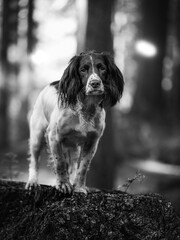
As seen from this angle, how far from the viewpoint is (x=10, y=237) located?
4.75 metres

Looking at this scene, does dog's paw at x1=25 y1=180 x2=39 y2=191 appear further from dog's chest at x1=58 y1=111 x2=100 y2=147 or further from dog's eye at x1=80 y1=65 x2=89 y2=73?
dog's eye at x1=80 y1=65 x2=89 y2=73

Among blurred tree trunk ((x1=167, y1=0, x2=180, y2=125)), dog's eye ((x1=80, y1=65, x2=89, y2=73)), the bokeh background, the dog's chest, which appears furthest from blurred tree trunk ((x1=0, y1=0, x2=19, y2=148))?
dog's eye ((x1=80, y1=65, x2=89, y2=73))

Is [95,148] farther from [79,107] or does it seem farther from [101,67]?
[101,67]

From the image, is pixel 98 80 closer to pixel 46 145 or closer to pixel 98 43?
pixel 46 145

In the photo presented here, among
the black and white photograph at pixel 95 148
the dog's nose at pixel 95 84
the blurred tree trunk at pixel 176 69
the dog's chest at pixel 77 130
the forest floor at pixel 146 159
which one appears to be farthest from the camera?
the blurred tree trunk at pixel 176 69

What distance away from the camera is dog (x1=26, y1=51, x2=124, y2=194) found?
438 cm

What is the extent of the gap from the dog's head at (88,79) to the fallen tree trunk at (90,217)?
109 cm

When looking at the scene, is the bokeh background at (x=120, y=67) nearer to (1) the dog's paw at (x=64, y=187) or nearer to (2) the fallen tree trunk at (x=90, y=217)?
(2) the fallen tree trunk at (x=90, y=217)

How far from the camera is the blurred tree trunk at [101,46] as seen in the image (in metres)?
8.23

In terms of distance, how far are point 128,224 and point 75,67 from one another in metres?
1.76

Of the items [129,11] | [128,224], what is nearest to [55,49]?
[129,11]

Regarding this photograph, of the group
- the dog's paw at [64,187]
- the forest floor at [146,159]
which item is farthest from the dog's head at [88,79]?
the forest floor at [146,159]

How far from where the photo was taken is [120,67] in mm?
16750

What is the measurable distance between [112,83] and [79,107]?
1.43ft
